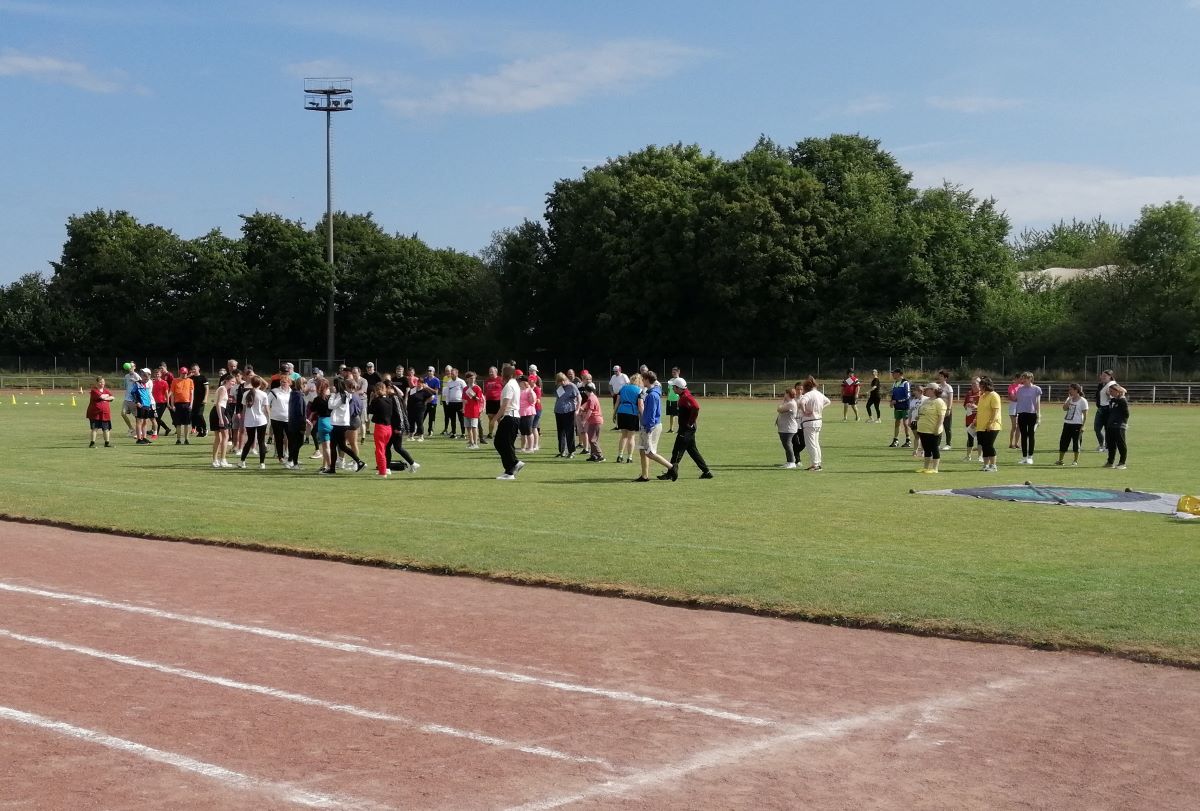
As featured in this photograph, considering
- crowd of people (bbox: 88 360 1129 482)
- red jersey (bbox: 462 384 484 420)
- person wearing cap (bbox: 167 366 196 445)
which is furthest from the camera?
person wearing cap (bbox: 167 366 196 445)

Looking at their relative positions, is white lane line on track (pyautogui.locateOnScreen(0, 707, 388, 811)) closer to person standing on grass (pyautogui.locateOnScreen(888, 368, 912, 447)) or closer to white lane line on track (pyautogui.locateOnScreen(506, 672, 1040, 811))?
white lane line on track (pyautogui.locateOnScreen(506, 672, 1040, 811))

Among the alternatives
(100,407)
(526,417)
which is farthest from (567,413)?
(100,407)

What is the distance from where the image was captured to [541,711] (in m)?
7.22

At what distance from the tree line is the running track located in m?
65.1

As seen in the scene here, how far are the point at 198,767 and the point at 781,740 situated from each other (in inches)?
117

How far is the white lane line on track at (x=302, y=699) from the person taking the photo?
6.46m

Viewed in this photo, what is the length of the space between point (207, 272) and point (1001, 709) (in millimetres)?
88354

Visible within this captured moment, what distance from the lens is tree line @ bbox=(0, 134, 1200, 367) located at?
72.9 m

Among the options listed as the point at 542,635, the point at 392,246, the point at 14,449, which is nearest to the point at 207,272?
the point at 392,246

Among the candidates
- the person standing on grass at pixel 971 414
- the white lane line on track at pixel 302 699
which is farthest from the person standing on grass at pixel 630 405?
the white lane line on track at pixel 302 699

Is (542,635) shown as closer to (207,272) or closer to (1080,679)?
(1080,679)

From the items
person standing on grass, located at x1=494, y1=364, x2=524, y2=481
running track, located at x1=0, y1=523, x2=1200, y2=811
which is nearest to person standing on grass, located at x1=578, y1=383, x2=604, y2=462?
person standing on grass, located at x1=494, y1=364, x2=524, y2=481

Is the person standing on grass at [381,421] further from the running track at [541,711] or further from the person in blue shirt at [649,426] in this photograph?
the running track at [541,711]

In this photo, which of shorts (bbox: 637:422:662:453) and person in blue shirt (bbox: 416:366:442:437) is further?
person in blue shirt (bbox: 416:366:442:437)
